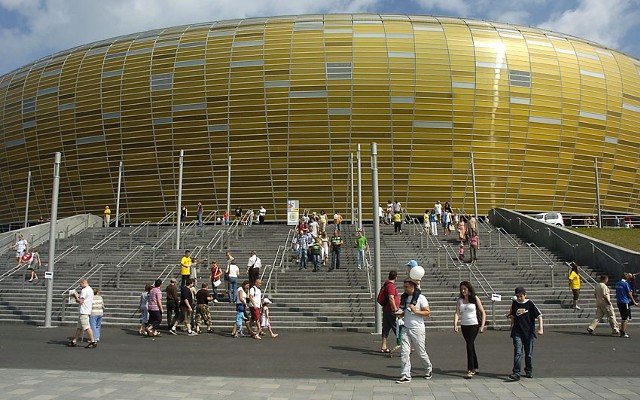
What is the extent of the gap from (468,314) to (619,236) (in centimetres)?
2030

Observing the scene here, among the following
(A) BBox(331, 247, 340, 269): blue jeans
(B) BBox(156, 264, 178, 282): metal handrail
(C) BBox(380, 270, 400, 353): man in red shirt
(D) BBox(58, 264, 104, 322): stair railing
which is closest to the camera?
(C) BBox(380, 270, 400, 353): man in red shirt

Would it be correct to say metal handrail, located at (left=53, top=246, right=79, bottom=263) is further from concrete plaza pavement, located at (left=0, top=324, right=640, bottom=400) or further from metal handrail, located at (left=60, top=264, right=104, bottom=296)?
concrete plaza pavement, located at (left=0, top=324, right=640, bottom=400)

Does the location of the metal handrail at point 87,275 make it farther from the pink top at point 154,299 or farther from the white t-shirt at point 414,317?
the white t-shirt at point 414,317

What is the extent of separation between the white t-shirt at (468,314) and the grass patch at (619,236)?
16.8 metres

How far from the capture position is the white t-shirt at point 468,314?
866 cm

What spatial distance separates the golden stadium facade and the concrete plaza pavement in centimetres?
2533

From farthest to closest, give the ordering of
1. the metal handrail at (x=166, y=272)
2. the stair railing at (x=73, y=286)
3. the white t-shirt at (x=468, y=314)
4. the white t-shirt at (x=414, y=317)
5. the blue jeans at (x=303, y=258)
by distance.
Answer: the blue jeans at (x=303, y=258)
the metal handrail at (x=166, y=272)
the stair railing at (x=73, y=286)
the white t-shirt at (x=468, y=314)
the white t-shirt at (x=414, y=317)

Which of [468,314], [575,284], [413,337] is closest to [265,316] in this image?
[413,337]

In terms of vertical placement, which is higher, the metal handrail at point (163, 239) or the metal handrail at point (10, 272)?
the metal handrail at point (163, 239)

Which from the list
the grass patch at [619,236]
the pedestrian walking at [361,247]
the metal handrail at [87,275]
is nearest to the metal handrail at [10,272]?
the metal handrail at [87,275]

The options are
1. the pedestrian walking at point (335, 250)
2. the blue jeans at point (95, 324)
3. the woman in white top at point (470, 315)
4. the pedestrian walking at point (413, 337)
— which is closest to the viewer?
the pedestrian walking at point (413, 337)

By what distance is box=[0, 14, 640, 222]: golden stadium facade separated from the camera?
37938 mm

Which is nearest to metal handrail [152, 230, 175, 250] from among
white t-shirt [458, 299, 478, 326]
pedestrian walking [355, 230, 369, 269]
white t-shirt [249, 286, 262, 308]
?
pedestrian walking [355, 230, 369, 269]

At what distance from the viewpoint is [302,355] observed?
418 inches
